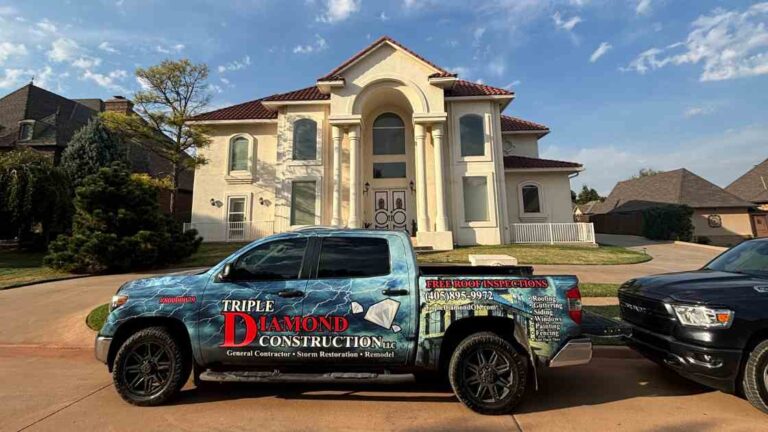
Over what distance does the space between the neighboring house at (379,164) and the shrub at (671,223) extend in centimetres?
996

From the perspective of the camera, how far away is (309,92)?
787 inches

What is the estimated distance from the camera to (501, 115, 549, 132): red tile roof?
2365cm

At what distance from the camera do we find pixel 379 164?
2033 centimetres

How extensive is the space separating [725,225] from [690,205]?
2.91 m

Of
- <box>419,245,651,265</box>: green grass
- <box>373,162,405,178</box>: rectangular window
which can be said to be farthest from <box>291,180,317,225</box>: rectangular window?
<box>419,245,651,265</box>: green grass

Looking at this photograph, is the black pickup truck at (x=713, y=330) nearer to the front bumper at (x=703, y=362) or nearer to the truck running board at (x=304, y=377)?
the front bumper at (x=703, y=362)

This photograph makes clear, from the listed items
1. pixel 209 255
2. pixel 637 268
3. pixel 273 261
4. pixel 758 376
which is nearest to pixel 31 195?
pixel 209 255

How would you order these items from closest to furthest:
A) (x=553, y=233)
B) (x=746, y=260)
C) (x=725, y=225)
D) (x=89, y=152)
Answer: (x=746, y=260), (x=553, y=233), (x=89, y=152), (x=725, y=225)

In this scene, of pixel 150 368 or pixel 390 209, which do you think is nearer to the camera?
A: pixel 150 368

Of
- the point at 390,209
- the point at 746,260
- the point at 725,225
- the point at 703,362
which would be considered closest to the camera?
the point at 703,362

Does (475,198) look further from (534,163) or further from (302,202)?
(302,202)

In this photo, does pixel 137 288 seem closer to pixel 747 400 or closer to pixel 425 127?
pixel 747 400

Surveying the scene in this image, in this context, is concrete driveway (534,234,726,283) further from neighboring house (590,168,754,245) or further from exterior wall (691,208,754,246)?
exterior wall (691,208,754,246)

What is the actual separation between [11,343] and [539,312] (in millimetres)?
8679
